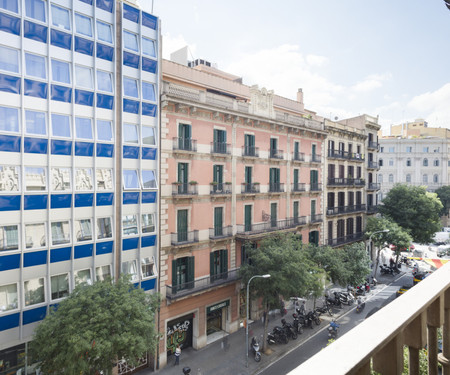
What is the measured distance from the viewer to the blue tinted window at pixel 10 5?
17031 millimetres

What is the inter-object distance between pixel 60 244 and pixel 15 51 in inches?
431

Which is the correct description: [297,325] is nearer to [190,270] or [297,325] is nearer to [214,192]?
[190,270]

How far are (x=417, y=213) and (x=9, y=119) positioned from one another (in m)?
47.1

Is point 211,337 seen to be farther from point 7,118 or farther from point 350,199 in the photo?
point 350,199

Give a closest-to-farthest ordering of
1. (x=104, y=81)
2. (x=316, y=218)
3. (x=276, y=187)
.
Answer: (x=104, y=81), (x=276, y=187), (x=316, y=218)

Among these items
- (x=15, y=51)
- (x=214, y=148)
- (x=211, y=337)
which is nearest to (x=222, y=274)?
(x=211, y=337)

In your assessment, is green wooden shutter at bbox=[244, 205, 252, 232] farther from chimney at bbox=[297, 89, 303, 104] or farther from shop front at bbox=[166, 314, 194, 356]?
chimney at bbox=[297, 89, 303, 104]

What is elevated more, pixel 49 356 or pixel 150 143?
pixel 150 143

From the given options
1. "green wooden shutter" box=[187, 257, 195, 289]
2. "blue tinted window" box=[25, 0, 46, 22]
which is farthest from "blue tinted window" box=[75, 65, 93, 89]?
"green wooden shutter" box=[187, 257, 195, 289]

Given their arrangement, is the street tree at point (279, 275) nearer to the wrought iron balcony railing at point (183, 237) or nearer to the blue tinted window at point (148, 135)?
the wrought iron balcony railing at point (183, 237)

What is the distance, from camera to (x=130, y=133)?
22016mm

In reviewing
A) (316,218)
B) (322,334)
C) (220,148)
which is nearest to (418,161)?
(316,218)

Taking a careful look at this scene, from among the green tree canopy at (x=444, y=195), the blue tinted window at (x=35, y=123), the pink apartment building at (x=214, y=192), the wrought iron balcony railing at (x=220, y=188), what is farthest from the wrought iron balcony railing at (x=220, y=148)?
the green tree canopy at (x=444, y=195)

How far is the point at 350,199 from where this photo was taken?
43.1 m
